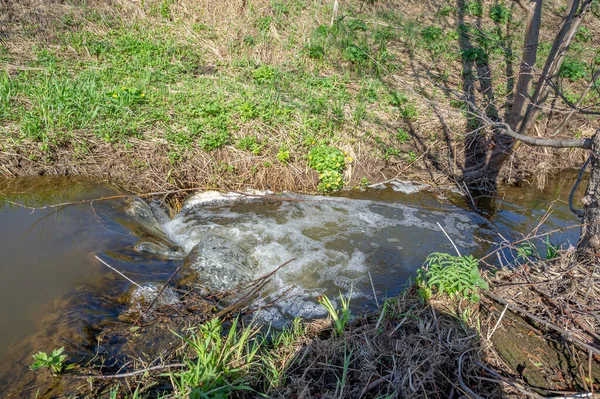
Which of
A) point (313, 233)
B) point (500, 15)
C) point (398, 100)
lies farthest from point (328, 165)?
point (500, 15)

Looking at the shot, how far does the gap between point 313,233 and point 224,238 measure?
4.06ft

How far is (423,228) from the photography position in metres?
5.99

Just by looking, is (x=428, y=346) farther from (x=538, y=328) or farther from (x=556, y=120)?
(x=556, y=120)

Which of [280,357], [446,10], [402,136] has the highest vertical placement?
[446,10]

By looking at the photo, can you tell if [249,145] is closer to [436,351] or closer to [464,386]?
[436,351]

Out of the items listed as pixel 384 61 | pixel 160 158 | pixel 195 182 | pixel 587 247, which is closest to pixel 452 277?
pixel 587 247

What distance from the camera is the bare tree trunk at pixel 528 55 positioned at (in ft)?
18.6

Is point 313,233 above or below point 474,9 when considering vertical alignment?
below

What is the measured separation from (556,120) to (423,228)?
415 cm

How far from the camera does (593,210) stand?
3.38 m

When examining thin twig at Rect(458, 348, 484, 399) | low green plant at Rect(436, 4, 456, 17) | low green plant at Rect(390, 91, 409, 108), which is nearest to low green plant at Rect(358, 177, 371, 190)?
low green plant at Rect(390, 91, 409, 108)

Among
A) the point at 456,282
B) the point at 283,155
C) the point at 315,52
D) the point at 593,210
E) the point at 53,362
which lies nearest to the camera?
the point at 53,362

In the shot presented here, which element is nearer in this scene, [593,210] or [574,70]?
[593,210]

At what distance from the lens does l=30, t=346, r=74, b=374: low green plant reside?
2.94 m
